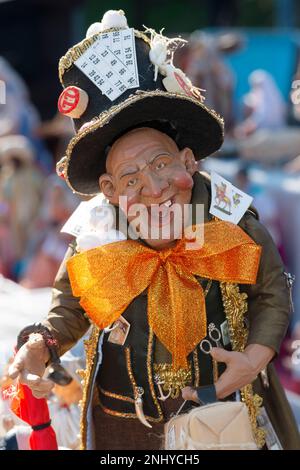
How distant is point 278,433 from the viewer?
2.20 m

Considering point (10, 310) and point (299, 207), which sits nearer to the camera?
point (10, 310)

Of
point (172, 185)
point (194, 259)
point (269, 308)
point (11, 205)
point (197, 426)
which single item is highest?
point (172, 185)

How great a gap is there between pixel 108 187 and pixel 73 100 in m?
0.25

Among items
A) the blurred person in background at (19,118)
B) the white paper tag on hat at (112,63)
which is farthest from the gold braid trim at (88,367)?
the blurred person in background at (19,118)

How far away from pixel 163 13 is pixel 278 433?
807 cm

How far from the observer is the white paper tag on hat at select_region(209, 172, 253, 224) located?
2.10 metres

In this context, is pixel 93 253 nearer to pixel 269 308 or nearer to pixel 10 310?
pixel 269 308

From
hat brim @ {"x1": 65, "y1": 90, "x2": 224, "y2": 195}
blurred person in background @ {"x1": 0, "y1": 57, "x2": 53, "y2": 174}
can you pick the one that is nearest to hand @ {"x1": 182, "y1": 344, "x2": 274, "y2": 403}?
hat brim @ {"x1": 65, "y1": 90, "x2": 224, "y2": 195}

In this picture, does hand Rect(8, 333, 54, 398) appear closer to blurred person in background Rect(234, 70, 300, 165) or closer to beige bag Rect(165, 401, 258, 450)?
beige bag Rect(165, 401, 258, 450)

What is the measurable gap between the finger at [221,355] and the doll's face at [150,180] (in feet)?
1.06

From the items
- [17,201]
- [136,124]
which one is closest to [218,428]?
[136,124]

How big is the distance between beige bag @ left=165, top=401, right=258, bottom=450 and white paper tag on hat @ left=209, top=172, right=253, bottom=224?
1.68 ft

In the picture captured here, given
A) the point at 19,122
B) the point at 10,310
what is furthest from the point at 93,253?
the point at 19,122

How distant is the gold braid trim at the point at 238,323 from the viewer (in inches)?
82.3
